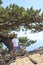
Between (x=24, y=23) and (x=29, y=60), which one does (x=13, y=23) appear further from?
(x=29, y=60)

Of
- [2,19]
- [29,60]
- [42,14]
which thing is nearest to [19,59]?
[29,60]

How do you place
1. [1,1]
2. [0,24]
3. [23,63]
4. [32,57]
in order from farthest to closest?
[0,24] → [1,1] → [32,57] → [23,63]

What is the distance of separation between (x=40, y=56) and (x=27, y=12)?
2.69 m

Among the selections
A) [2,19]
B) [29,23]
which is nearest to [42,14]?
[29,23]

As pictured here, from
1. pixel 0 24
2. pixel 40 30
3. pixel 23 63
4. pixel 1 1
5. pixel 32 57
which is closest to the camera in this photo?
pixel 23 63

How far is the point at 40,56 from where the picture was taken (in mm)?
13625

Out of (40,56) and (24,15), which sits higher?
(24,15)

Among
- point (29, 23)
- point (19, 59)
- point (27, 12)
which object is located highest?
point (27, 12)

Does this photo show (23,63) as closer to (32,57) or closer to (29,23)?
(32,57)

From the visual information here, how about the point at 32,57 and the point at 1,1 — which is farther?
the point at 1,1

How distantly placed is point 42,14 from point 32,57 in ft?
10.3

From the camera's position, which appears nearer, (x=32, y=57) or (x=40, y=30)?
(x=32, y=57)

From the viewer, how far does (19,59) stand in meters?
13.4

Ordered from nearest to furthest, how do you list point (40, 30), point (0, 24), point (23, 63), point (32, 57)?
point (23, 63), point (32, 57), point (0, 24), point (40, 30)
